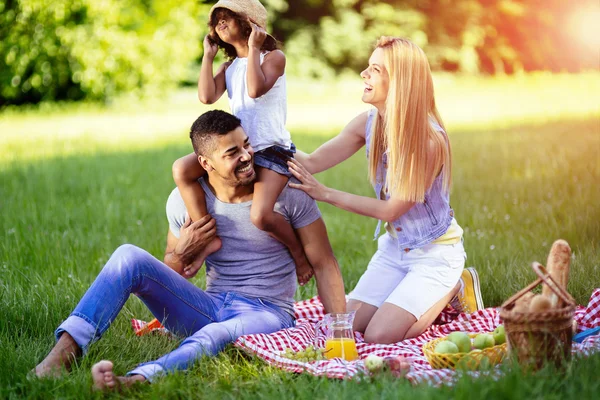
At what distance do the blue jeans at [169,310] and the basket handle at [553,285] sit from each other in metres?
1.48

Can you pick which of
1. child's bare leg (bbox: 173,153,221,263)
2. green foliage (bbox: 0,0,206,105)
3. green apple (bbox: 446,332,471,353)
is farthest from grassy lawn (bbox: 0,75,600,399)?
green foliage (bbox: 0,0,206,105)

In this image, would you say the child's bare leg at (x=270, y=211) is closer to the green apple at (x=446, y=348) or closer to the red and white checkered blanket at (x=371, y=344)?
the red and white checkered blanket at (x=371, y=344)

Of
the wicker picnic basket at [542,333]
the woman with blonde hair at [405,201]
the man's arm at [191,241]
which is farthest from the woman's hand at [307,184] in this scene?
the wicker picnic basket at [542,333]

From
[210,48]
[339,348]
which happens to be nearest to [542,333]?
[339,348]

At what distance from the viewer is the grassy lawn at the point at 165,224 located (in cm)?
341

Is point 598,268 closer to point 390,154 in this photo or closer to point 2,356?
point 390,154

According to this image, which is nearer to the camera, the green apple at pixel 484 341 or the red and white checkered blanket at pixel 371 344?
the red and white checkered blanket at pixel 371 344

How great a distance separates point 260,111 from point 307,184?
18.6 inches

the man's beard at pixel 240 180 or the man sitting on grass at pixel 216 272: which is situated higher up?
the man's beard at pixel 240 180

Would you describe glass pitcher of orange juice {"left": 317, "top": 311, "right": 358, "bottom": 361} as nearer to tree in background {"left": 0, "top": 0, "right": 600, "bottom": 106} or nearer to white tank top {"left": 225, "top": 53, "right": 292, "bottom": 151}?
white tank top {"left": 225, "top": 53, "right": 292, "bottom": 151}

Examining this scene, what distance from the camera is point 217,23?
14.2 ft

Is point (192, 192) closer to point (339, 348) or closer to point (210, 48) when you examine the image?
point (210, 48)

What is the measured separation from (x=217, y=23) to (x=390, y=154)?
1.18m

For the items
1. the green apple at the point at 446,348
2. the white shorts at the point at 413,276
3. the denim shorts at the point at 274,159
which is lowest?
the green apple at the point at 446,348
